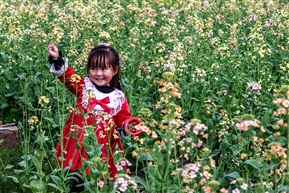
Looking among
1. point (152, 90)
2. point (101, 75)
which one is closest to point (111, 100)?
point (101, 75)

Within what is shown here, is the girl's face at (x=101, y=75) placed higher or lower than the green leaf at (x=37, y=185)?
higher

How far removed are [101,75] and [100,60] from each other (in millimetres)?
141

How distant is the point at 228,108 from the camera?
6438 mm

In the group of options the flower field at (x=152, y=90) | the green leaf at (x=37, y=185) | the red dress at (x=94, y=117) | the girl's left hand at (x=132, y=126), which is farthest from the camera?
the red dress at (x=94, y=117)

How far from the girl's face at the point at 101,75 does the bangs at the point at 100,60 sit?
3 centimetres

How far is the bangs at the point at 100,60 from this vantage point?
5367 mm

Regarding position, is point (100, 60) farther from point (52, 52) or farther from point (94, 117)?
point (94, 117)

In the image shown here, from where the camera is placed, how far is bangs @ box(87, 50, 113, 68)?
5367mm

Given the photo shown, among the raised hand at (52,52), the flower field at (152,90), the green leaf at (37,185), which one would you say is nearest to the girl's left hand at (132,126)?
the flower field at (152,90)

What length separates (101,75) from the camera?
209 inches

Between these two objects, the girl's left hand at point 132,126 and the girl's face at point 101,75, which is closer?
the girl's left hand at point 132,126

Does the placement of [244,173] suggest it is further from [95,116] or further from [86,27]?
[86,27]

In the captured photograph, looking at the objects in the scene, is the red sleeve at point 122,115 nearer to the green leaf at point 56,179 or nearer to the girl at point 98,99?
the girl at point 98,99

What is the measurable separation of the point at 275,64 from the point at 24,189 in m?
4.26
